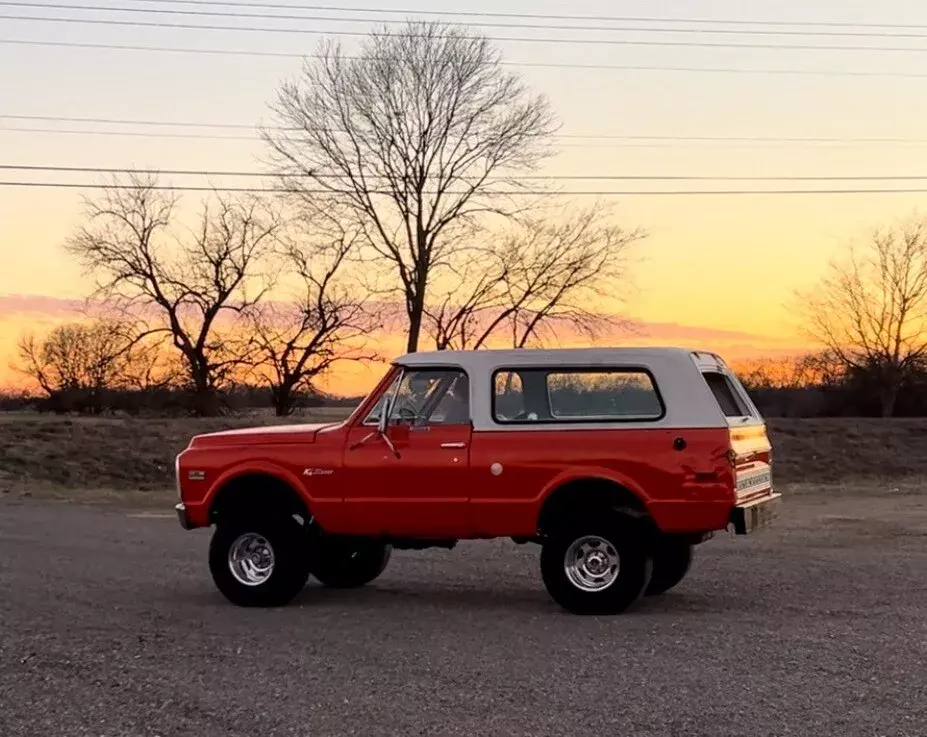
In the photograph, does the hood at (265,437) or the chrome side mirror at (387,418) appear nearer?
the chrome side mirror at (387,418)

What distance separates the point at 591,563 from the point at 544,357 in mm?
1807

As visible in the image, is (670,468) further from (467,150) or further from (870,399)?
(870,399)

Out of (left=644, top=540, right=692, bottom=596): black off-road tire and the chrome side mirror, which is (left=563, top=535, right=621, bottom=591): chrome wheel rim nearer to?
(left=644, top=540, right=692, bottom=596): black off-road tire

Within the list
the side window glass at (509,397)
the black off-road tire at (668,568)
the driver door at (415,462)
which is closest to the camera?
the driver door at (415,462)

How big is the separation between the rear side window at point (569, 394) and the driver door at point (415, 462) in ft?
1.22

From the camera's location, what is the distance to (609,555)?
10375 mm

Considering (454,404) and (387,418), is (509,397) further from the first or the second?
(387,418)

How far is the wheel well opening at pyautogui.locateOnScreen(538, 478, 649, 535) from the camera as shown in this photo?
1032 cm

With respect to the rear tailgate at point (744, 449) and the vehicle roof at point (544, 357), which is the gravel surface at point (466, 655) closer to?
the rear tailgate at point (744, 449)

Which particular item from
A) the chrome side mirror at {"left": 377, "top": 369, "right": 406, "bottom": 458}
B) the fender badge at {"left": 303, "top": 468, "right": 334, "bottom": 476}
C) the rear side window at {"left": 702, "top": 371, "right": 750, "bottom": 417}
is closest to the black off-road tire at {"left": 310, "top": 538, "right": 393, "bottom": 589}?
the fender badge at {"left": 303, "top": 468, "right": 334, "bottom": 476}

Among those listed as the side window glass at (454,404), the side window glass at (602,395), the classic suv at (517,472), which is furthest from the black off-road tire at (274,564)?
the side window glass at (602,395)

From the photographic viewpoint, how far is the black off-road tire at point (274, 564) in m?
11.1

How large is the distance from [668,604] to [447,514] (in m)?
2.13

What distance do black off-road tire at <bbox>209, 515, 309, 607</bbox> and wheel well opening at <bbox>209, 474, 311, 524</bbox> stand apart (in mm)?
101
